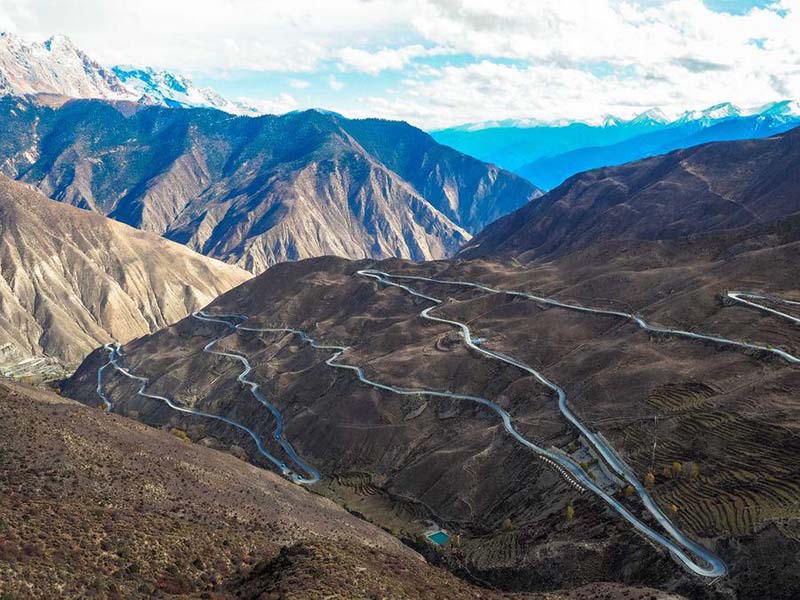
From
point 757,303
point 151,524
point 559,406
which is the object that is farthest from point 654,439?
point 151,524

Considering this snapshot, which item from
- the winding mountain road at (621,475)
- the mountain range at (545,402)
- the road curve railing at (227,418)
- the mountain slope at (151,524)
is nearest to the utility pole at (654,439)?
the mountain range at (545,402)

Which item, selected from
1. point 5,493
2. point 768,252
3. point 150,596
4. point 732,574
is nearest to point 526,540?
point 732,574

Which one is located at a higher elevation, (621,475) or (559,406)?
(621,475)

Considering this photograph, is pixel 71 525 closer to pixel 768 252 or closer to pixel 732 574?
pixel 732 574

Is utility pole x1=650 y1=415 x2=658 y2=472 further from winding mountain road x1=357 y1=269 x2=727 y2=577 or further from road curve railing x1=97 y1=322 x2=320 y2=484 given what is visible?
road curve railing x1=97 y1=322 x2=320 y2=484

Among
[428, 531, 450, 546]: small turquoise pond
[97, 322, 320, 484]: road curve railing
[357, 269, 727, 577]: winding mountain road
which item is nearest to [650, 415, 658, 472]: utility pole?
[357, 269, 727, 577]: winding mountain road

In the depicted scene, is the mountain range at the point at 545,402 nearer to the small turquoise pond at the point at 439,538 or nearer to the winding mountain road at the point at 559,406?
the winding mountain road at the point at 559,406

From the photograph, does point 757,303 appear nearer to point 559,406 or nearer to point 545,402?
point 559,406

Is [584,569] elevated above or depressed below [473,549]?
above
